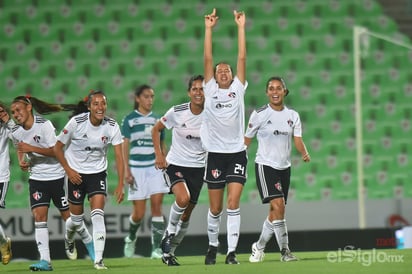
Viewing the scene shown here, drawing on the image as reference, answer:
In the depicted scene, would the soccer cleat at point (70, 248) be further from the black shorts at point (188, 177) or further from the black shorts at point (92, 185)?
the black shorts at point (188, 177)

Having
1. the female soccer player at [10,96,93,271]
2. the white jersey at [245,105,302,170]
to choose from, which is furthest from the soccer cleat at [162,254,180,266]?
the white jersey at [245,105,302,170]

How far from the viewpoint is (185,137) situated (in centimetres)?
1162

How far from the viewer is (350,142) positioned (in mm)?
18156

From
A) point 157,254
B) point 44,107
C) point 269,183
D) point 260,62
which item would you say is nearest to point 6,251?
point 44,107

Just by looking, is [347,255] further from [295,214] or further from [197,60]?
[197,60]

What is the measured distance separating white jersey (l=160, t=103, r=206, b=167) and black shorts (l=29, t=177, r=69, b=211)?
1.20m

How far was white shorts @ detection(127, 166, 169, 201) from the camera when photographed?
13.5 m

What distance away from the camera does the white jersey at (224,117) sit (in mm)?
10797

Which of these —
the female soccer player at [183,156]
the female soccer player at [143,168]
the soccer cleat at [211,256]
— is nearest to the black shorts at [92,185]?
the female soccer player at [183,156]

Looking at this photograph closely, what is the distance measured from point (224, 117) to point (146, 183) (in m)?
3.03

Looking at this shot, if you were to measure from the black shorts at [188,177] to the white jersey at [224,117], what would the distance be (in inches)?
29.5

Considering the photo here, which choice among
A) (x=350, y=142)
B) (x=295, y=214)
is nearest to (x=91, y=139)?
(x=295, y=214)

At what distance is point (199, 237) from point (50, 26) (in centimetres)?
579

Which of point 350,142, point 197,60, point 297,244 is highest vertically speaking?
point 197,60
